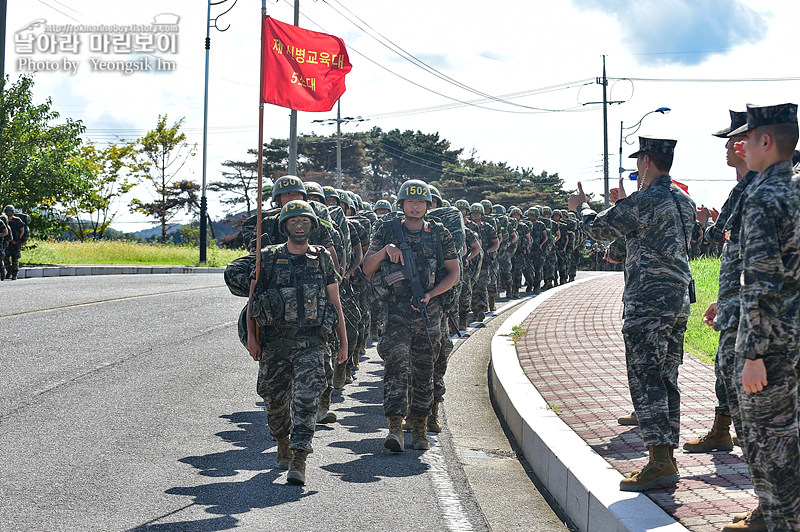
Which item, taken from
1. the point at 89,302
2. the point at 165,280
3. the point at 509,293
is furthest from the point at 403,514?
the point at 165,280

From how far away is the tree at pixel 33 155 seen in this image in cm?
2769

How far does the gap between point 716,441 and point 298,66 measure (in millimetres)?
4516

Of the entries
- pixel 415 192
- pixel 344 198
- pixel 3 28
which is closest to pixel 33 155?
pixel 3 28

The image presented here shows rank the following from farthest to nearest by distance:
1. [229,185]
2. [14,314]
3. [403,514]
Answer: [229,185] < [14,314] < [403,514]

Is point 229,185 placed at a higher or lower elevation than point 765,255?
higher

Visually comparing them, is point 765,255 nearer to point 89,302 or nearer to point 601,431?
point 601,431

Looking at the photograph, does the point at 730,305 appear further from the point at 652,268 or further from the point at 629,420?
the point at 629,420

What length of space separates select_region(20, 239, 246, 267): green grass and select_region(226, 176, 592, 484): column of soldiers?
→ 23.9 meters

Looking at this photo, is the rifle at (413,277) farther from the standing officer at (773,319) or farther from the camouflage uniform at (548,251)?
the camouflage uniform at (548,251)

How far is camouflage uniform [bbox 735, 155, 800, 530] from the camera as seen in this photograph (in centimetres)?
370

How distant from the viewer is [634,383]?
5371 millimetres

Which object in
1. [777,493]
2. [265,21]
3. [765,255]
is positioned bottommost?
[777,493]

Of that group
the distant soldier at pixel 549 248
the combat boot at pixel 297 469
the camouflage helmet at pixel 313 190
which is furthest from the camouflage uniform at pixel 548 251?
the combat boot at pixel 297 469

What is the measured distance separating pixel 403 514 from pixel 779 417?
2.29 m
